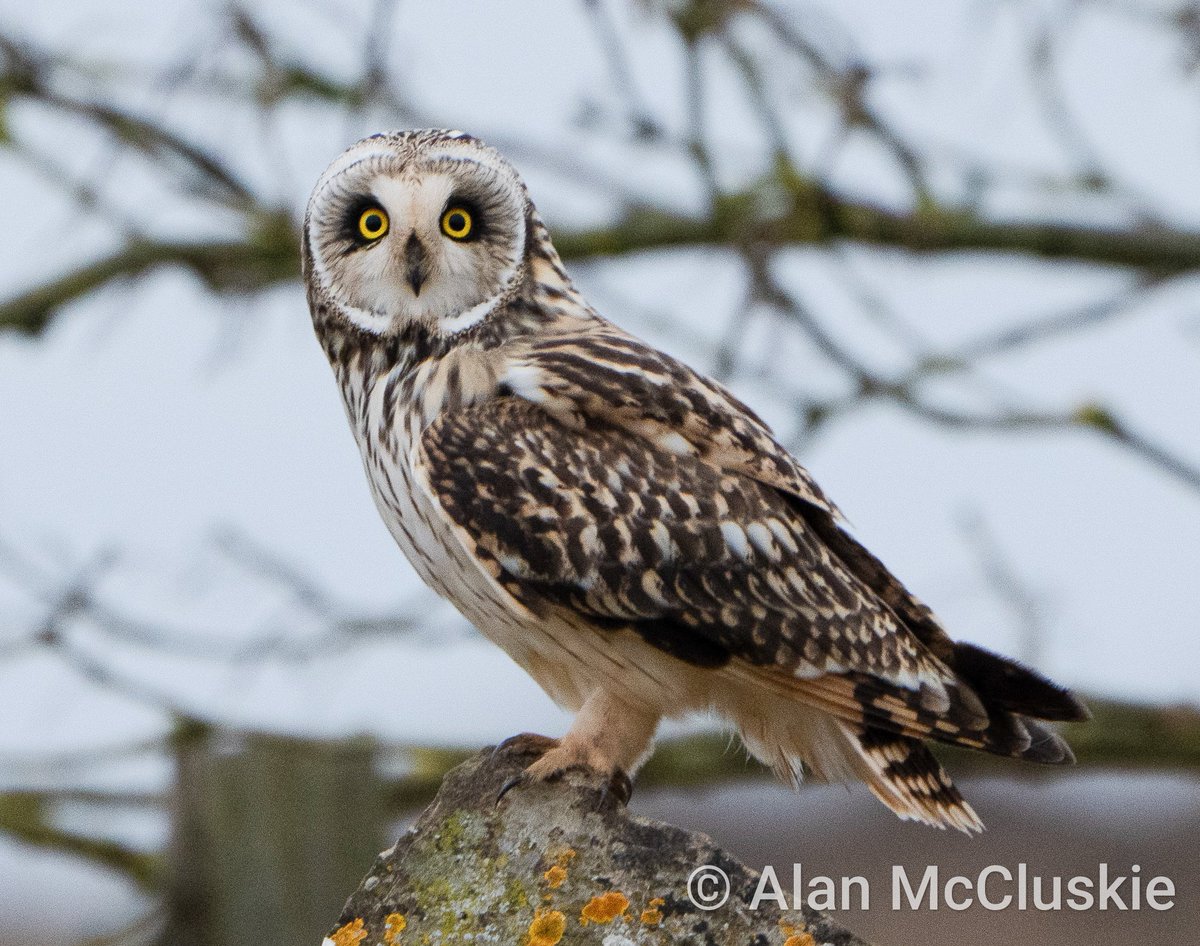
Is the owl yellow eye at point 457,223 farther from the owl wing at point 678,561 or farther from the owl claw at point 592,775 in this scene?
the owl claw at point 592,775

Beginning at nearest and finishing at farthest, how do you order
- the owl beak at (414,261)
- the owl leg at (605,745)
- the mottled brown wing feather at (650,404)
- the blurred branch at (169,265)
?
1. the owl leg at (605,745)
2. the mottled brown wing feather at (650,404)
3. the owl beak at (414,261)
4. the blurred branch at (169,265)

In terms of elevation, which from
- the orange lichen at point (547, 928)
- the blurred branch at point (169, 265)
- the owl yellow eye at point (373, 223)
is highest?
the blurred branch at point (169, 265)

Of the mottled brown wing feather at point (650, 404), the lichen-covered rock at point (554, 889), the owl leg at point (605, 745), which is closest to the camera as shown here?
the lichen-covered rock at point (554, 889)

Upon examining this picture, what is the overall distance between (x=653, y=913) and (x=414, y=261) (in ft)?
4.59

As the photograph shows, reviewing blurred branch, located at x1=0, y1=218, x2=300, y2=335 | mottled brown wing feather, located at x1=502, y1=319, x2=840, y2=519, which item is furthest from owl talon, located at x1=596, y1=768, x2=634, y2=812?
blurred branch, located at x1=0, y1=218, x2=300, y2=335

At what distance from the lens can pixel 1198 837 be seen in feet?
16.3

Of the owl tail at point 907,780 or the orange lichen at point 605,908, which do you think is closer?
the orange lichen at point 605,908

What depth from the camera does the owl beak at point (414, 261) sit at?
3016 mm

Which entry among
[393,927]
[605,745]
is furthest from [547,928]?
[605,745]

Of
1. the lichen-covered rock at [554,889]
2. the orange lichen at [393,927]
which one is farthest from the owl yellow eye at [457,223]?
the orange lichen at [393,927]

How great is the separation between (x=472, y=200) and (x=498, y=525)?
73cm

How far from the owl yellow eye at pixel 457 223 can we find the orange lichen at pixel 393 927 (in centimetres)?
138

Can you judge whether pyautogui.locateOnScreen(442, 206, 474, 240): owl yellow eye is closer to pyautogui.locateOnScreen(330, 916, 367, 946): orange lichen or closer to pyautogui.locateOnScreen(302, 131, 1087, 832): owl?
pyautogui.locateOnScreen(302, 131, 1087, 832): owl

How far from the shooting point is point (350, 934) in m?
2.07
